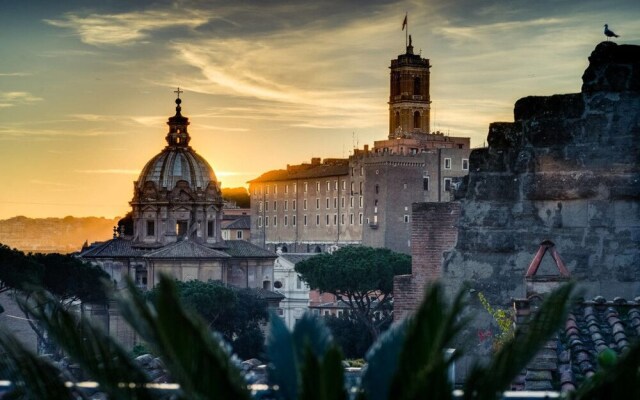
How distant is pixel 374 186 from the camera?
10762cm

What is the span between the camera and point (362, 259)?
231 feet

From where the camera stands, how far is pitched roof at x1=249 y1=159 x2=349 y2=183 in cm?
11400

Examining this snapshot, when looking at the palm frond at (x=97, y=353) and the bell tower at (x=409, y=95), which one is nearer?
the palm frond at (x=97, y=353)

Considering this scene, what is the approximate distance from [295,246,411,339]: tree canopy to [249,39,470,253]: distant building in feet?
106

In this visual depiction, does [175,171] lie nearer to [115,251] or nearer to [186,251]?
[115,251]

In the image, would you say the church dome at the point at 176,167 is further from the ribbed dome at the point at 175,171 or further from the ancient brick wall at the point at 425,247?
the ancient brick wall at the point at 425,247

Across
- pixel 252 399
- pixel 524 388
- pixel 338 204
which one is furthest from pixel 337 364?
pixel 338 204

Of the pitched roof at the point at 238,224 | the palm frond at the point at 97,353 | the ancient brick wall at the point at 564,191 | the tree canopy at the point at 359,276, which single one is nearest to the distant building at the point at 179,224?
the tree canopy at the point at 359,276

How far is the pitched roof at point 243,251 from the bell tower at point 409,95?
160 feet

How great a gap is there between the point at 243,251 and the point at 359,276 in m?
11.9

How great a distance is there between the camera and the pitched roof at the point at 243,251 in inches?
3093

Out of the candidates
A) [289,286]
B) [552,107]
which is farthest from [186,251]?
[552,107]

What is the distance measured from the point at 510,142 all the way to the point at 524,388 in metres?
2.01

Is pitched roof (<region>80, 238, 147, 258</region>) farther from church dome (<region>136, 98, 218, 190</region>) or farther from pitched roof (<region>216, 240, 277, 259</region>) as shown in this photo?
pitched roof (<region>216, 240, 277, 259</region>)
